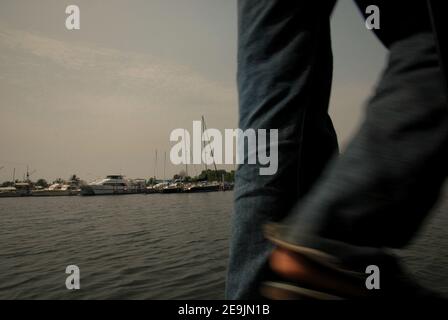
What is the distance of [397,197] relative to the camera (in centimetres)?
69

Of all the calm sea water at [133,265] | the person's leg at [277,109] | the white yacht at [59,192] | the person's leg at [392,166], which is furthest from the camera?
the white yacht at [59,192]

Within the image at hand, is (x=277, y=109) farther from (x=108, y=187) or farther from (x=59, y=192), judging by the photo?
(x=59, y=192)

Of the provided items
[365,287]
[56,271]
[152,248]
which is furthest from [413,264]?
[56,271]

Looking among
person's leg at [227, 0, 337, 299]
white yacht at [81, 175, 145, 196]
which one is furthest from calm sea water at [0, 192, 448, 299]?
white yacht at [81, 175, 145, 196]

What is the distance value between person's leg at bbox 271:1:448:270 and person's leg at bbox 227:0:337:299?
0.19 m

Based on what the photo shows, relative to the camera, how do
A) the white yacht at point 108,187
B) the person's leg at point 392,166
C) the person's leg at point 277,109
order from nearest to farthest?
the person's leg at point 392,166 < the person's leg at point 277,109 < the white yacht at point 108,187

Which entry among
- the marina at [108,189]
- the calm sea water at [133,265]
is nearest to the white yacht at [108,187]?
the marina at [108,189]

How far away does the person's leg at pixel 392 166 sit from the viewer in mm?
689

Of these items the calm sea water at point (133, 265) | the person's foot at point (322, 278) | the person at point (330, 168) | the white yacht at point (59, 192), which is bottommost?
the white yacht at point (59, 192)

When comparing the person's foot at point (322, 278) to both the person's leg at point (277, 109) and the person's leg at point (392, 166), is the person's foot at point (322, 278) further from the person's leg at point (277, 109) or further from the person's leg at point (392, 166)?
the person's leg at point (277, 109)

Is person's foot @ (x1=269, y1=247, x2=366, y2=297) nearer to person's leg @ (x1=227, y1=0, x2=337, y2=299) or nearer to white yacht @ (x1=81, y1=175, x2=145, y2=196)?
person's leg @ (x1=227, y1=0, x2=337, y2=299)

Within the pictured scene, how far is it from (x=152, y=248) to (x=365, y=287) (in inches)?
347

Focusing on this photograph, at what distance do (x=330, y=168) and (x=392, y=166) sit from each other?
176 mm

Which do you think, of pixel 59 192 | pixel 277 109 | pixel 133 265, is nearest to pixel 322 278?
pixel 277 109
